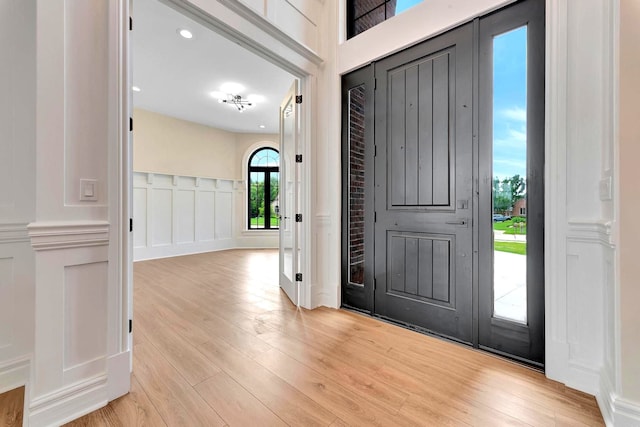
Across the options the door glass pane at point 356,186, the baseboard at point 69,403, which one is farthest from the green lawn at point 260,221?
the baseboard at point 69,403

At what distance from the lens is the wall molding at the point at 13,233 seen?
5.10 ft

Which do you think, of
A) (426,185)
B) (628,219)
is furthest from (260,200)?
(628,219)

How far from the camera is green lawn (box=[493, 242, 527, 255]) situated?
6.03 ft

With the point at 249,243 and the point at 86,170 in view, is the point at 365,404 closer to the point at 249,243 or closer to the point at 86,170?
the point at 86,170

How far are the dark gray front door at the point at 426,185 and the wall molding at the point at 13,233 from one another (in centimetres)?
255

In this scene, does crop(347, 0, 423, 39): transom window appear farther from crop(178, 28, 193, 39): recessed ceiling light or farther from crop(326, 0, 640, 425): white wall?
crop(178, 28, 193, 39): recessed ceiling light

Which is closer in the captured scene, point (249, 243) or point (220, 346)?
point (220, 346)

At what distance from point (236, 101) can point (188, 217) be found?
10.1ft

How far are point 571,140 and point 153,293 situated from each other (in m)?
4.25

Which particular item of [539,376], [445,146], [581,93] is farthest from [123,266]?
[581,93]

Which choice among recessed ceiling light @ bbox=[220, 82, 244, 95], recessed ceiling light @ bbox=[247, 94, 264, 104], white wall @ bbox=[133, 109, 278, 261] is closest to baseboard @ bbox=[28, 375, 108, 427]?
recessed ceiling light @ bbox=[220, 82, 244, 95]

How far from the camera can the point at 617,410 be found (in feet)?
4.08

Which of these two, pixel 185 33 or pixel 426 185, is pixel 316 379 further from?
pixel 185 33

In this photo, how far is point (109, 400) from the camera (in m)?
1.45
